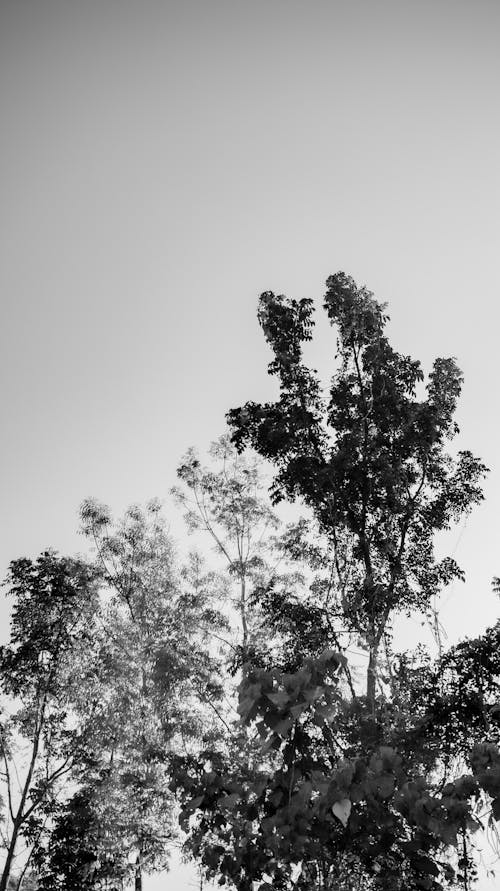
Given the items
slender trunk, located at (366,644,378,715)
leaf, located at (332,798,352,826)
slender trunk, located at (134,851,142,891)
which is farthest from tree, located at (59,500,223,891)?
leaf, located at (332,798,352,826)

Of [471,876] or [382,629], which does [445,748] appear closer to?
[382,629]

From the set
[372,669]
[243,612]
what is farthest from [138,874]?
[372,669]

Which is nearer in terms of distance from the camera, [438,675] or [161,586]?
[438,675]

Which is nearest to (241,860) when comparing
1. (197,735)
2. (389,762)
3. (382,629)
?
(389,762)

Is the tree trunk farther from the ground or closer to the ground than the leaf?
farther from the ground

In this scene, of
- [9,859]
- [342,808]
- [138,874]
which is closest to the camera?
[342,808]

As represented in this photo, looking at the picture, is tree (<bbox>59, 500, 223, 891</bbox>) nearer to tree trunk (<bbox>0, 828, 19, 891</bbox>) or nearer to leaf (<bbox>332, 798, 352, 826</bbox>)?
tree trunk (<bbox>0, 828, 19, 891</bbox>)

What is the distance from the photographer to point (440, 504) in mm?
10211

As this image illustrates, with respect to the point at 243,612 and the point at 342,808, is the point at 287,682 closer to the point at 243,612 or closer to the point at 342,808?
the point at 342,808

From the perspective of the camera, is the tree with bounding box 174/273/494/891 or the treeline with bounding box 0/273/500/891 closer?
the treeline with bounding box 0/273/500/891

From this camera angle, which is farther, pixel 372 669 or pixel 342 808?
pixel 372 669

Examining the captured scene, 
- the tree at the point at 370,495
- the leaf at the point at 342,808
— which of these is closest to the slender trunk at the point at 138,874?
the tree at the point at 370,495

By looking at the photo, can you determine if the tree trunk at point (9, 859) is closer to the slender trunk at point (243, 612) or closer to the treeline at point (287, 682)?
the treeline at point (287, 682)

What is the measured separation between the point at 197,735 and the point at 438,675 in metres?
8.16
